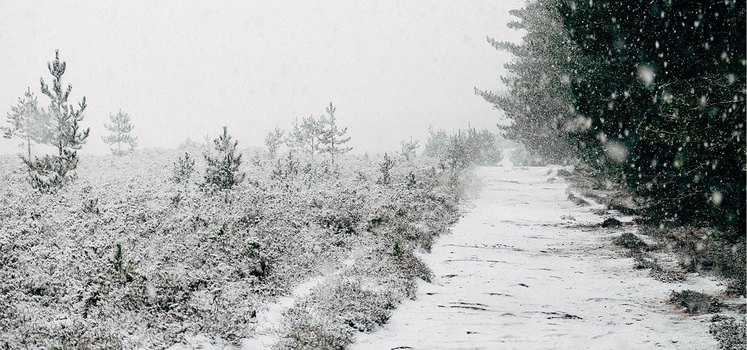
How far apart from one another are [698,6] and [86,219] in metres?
14.8

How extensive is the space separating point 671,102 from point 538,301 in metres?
4.97

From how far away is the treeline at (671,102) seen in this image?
7.88m

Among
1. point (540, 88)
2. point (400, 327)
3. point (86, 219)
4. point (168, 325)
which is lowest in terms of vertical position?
point (400, 327)

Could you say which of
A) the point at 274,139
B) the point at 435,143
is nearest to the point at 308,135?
the point at 274,139

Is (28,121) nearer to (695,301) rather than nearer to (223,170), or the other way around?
(223,170)

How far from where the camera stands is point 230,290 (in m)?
6.91

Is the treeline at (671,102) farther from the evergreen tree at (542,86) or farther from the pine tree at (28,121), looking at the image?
the pine tree at (28,121)

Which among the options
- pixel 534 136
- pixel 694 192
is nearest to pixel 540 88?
pixel 534 136

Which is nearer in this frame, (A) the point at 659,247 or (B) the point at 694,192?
(B) the point at 694,192

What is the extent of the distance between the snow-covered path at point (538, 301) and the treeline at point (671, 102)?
5.69 feet

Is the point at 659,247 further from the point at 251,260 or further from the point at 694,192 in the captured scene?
the point at 251,260

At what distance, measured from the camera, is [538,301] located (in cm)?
782

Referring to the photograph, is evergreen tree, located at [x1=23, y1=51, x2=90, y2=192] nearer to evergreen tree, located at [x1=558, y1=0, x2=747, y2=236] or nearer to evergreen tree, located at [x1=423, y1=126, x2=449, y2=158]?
evergreen tree, located at [x1=558, y1=0, x2=747, y2=236]

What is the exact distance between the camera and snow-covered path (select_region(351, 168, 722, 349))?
6.15m
